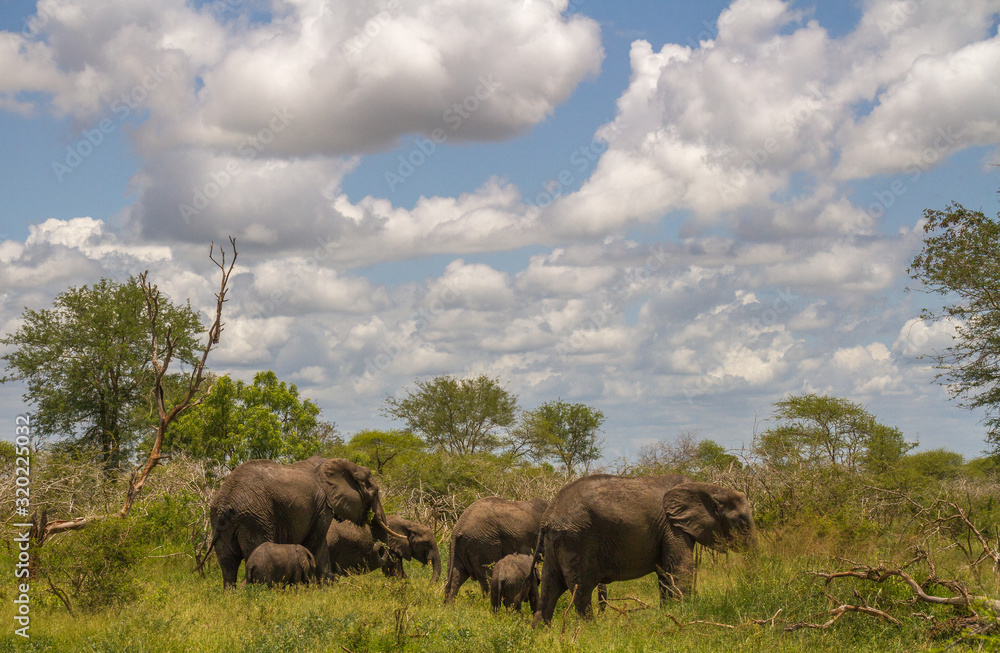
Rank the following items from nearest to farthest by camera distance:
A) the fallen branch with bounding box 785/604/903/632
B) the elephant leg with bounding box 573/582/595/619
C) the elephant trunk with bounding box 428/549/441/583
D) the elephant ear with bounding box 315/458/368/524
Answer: the fallen branch with bounding box 785/604/903/632 → the elephant leg with bounding box 573/582/595/619 → the elephant ear with bounding box 315/458/368/524 → the elephant trunk with bounding box 428/549/441/583

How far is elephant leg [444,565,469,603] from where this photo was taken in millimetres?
15529

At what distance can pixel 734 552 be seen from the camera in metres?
14.0

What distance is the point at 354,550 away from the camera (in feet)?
63.5

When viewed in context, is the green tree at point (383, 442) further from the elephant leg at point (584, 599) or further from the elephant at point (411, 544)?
the elephant leg at point (584, 599)

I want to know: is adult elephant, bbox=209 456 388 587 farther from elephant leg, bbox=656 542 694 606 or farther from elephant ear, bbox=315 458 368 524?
elephant leg, bbox=656 542 694 606

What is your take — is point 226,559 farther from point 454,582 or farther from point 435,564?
point 435,564

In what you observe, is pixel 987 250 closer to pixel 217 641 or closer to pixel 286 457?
pixel 286 457

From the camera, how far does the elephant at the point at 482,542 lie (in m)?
15.7

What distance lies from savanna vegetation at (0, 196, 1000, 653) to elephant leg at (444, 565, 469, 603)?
19 cm

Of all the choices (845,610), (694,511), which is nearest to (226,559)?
(694,511)

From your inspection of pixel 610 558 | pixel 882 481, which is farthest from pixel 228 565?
pixel 882 481

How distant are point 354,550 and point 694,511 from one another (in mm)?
8815

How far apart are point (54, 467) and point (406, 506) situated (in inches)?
412

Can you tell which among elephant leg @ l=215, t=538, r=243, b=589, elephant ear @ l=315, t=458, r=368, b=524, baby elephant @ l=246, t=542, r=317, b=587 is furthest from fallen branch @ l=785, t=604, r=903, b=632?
elephant leg @ l=215, t=538, r=243, b=589
